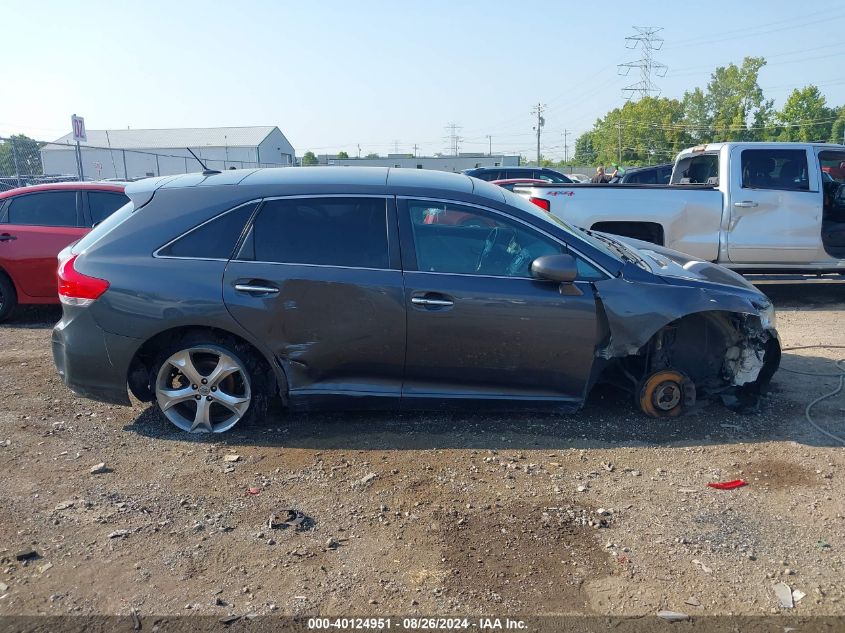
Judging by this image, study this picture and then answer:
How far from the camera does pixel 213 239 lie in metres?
4.32

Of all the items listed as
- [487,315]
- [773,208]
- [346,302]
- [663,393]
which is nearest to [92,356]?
[346,302]

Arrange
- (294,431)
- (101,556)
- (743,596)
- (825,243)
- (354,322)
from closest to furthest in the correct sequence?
(743,596) → (101,556) → (354,322) → (294,431) → (825,243)

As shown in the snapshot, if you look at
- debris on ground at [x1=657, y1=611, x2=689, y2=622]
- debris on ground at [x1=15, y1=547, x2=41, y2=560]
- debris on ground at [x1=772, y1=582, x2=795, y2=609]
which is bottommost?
debris on ground at [x1=772, y1=582, x2=795, y2=609]

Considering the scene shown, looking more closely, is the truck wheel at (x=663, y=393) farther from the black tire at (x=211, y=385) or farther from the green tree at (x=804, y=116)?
the green tree at (x=804, y=116)

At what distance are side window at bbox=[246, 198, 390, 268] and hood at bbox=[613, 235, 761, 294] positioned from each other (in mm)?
1971

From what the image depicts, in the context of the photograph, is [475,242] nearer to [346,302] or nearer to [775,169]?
[346,302]

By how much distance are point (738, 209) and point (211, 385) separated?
23.1ft

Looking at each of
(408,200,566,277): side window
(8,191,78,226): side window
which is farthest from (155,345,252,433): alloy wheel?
(8,191,78,226): side window

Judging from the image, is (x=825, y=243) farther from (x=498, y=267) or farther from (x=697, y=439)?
(x=498, y=267)

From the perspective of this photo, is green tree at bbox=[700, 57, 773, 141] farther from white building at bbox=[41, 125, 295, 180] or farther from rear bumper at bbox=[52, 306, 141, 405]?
rear bumper at bbox=[52, 306, 141, 405]

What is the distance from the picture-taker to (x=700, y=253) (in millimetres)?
8453

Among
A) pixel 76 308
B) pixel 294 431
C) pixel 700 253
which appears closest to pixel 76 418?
pixel 76 308

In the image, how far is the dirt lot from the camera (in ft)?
9.46

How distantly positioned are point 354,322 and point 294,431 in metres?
0.92
